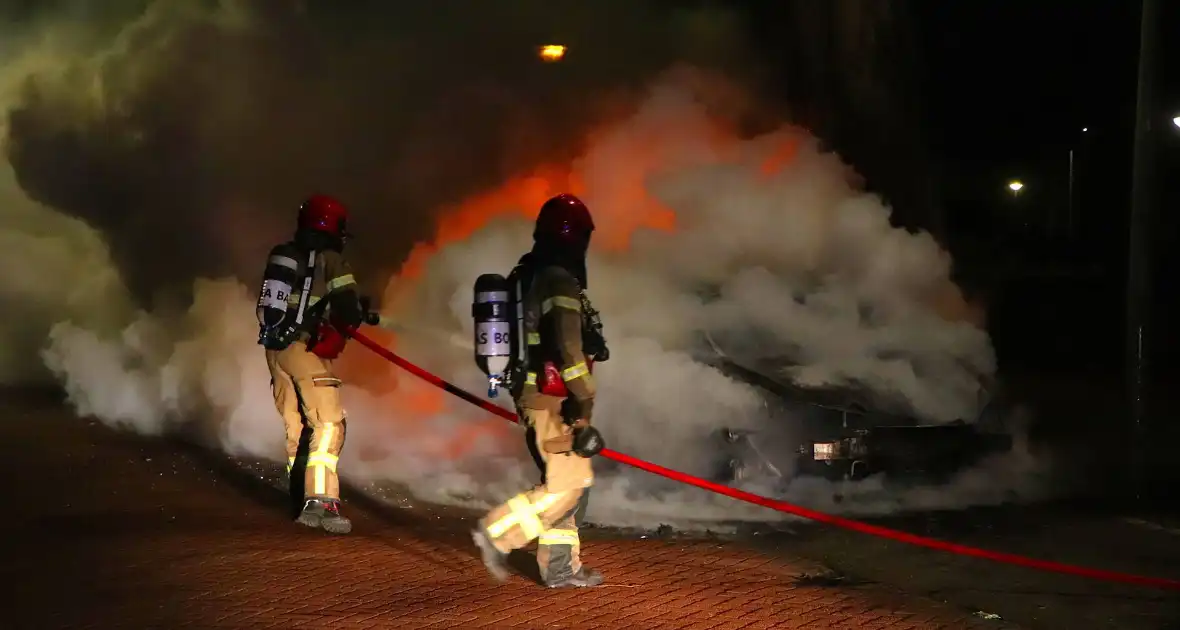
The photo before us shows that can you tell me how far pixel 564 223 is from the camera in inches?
187

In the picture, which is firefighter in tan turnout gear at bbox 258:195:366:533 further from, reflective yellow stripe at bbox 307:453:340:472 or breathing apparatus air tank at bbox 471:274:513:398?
breathing apparatus air tank at bbox 471:274:513:398

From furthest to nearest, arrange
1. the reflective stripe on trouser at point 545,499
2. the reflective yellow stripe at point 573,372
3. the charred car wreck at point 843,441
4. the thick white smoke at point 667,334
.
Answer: the thick white smoke at point 667,334 → the charred car wreck at point 843,441 → the reflective stripe on trouser at point 545,499 → the reflective yellow stripe at point 573,372

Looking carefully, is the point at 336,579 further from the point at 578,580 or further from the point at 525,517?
the point at 578,580

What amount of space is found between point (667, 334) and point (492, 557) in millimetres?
2939

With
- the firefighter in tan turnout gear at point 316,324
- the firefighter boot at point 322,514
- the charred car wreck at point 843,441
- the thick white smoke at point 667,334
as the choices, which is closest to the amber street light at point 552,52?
the thick white smoke at point 667,334

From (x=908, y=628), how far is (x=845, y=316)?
137 inches

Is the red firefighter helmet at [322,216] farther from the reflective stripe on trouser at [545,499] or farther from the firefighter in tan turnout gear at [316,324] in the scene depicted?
the reflective stripe on trouser at [545,499]

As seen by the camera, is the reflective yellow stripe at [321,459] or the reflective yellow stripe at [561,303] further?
the reflective yellow stripe at [321,459]

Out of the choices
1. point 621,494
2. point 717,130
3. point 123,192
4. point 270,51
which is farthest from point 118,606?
point 123,192

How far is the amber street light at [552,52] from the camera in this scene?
12.0 metres

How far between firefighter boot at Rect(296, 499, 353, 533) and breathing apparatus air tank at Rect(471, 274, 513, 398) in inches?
65.4

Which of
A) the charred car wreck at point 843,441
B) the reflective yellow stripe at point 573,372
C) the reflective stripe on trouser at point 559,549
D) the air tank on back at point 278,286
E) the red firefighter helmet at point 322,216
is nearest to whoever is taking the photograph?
the reflective yellow stripe at point 573,372

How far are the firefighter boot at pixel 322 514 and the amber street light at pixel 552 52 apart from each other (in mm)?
7275

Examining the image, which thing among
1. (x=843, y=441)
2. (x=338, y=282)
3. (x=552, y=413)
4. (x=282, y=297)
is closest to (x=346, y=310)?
(x=338, y=282)
